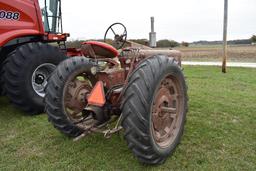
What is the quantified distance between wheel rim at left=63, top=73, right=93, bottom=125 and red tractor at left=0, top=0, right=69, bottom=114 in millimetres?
1514

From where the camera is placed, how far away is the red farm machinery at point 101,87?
2688mm

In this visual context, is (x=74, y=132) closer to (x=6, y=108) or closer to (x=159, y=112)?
Answer: (x=159, y=112)

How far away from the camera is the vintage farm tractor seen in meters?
2.66

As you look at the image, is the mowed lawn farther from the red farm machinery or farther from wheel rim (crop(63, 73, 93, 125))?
wheel rim (crop(63, 73, 93, 125))

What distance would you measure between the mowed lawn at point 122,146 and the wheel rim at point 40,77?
0.51m

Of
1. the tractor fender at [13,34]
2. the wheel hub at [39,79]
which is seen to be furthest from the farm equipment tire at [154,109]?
the tractor fender at [13,34]

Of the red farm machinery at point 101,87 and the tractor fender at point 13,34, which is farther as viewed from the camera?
the tractor fender at point 13,34

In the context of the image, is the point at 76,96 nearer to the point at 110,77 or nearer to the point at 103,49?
the point at 110,77

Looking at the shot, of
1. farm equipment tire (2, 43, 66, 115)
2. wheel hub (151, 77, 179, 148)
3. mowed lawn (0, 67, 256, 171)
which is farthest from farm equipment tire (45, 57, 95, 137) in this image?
farm equipment tire (2, 43, 66, 115)

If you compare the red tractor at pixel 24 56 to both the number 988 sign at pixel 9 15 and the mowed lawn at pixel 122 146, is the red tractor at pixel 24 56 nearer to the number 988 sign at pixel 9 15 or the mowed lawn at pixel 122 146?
the number 988 sign at pixel 9 15

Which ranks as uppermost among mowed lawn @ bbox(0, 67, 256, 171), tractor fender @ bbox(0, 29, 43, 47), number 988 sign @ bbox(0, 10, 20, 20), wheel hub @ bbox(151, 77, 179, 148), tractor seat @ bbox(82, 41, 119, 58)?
number 988 sign @ bbox(0, 10, 20, 20)

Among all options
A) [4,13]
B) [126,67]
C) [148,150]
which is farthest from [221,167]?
[4,13]

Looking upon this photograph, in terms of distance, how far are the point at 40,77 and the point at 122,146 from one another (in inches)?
97.7

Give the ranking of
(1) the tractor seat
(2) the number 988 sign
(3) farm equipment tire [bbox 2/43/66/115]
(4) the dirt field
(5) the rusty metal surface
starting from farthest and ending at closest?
(4) the dirt field
(2) the number 988 sign
(3) farm equipment tire [bbox 2/43/66/115]
(5) the rusty metal surface
(1) the tractor seat
